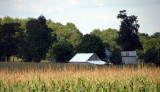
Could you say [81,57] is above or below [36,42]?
below

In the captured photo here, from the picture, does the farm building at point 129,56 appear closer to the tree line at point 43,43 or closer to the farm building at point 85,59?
the tree line at point 43,43

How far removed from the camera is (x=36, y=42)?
3420 inches

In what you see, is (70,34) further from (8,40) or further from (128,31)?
(8,40)

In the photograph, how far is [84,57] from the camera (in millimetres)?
85750

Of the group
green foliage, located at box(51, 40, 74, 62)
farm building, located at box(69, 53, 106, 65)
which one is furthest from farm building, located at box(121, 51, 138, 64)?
green foliage, located at box(51, 40, 74, 62)

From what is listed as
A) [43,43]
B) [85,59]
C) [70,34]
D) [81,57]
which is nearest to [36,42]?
[43,43]

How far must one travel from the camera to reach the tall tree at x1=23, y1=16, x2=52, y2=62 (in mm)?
83844

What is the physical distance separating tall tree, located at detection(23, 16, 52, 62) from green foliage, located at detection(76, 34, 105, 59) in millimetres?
11585

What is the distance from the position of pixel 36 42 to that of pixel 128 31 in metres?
34.3

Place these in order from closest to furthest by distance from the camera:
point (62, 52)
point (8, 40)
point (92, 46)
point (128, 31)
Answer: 1. point (8, 40)
2. point (62, 52)
3. point (92, 46)
4. point (128, 31)

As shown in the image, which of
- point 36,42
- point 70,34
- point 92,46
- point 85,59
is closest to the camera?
point 85,59

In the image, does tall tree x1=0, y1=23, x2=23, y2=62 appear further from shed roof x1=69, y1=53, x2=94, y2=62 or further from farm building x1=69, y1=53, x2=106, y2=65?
shed roof x1=69, y1=53, x2=94, y2=62

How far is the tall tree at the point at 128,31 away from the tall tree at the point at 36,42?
1074 inches

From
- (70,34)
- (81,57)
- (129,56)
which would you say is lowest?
(81,57)
